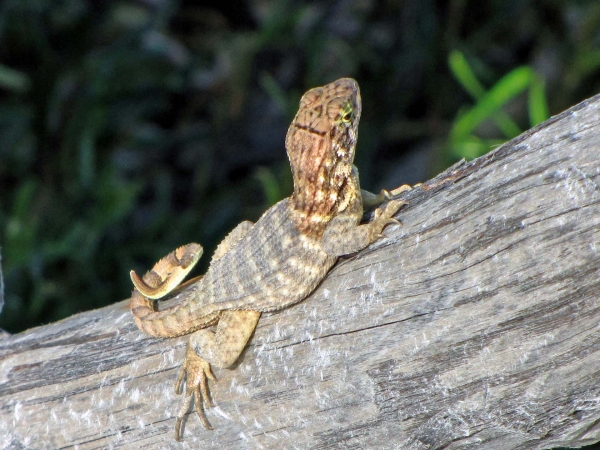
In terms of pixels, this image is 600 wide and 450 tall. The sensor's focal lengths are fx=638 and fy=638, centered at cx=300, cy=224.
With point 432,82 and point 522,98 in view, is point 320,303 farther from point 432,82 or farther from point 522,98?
point 522,98

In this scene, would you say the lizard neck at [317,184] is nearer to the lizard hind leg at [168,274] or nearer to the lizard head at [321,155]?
the lizard head at [321,155]

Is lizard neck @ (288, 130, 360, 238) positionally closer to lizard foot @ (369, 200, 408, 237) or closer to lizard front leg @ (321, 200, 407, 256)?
lizard front leg @ (321, 200, 407, 256)

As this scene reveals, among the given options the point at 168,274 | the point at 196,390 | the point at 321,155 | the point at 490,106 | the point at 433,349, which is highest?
the point at 490,106

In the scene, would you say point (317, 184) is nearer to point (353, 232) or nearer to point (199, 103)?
point (353, 232)

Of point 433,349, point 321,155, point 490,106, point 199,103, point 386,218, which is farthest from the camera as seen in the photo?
point 199,103

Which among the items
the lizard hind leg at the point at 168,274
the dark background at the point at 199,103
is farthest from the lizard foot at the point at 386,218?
the dark background at the point at 199,103

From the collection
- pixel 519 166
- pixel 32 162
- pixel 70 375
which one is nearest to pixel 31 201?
pixel 32 162

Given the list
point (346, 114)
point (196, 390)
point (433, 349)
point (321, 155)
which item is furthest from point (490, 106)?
point (196, 390)

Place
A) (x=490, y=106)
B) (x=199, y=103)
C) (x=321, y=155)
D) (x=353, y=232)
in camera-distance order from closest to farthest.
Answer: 1. (x=353, y=232)
2. (x=321, y=155)
3. (x=490, y=106)
4. (x=199, y=103)
